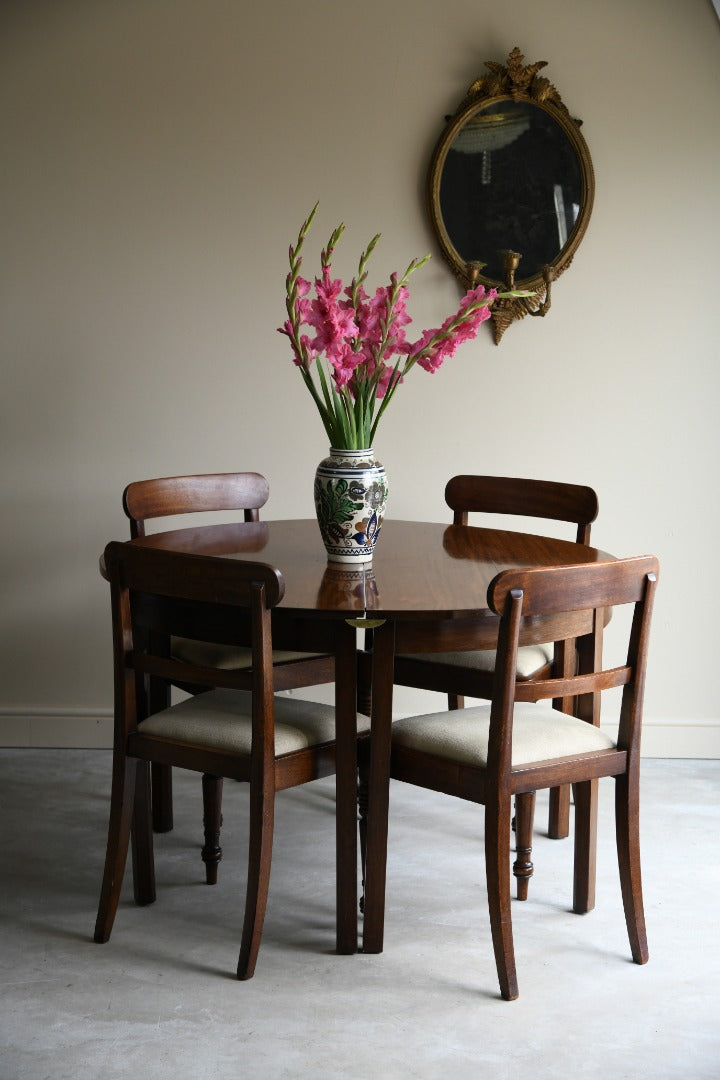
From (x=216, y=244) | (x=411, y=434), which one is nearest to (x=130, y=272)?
(x=216, y=244)

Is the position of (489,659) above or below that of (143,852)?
above

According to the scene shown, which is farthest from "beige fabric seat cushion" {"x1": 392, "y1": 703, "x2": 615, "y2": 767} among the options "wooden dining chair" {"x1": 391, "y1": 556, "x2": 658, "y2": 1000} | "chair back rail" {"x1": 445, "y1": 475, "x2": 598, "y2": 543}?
"chair back rail" {"x1": 445, "y1": 475, "x2": 598, "y2": 543}

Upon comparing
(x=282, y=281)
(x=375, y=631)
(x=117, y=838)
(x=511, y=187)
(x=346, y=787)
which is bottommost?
(x=117, y=838)

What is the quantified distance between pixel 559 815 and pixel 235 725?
1163 mm

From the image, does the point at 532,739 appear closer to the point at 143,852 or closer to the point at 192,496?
the point at 143,852

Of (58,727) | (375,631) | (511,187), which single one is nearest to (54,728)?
(58,727)

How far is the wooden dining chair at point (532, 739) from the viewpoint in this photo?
2141 mm

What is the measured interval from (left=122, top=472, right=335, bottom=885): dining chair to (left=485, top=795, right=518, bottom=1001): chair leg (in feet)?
2.08

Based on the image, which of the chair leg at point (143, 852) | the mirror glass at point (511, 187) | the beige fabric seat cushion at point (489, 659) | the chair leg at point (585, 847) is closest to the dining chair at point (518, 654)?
the beige fabric seat cushion at point (489, 659)

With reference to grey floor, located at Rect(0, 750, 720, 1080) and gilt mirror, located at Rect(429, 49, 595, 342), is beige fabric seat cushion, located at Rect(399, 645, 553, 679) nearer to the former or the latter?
grey floor, located at Rect(0, 750, 720, 1080)

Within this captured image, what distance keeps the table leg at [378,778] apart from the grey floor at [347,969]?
0.38ft

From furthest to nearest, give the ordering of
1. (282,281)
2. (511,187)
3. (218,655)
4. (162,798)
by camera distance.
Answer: (282,281) < (511,187) < (162,798) < (218,655)

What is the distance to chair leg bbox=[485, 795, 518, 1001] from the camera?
2189 millimetres

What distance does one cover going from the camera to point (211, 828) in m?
2.73
